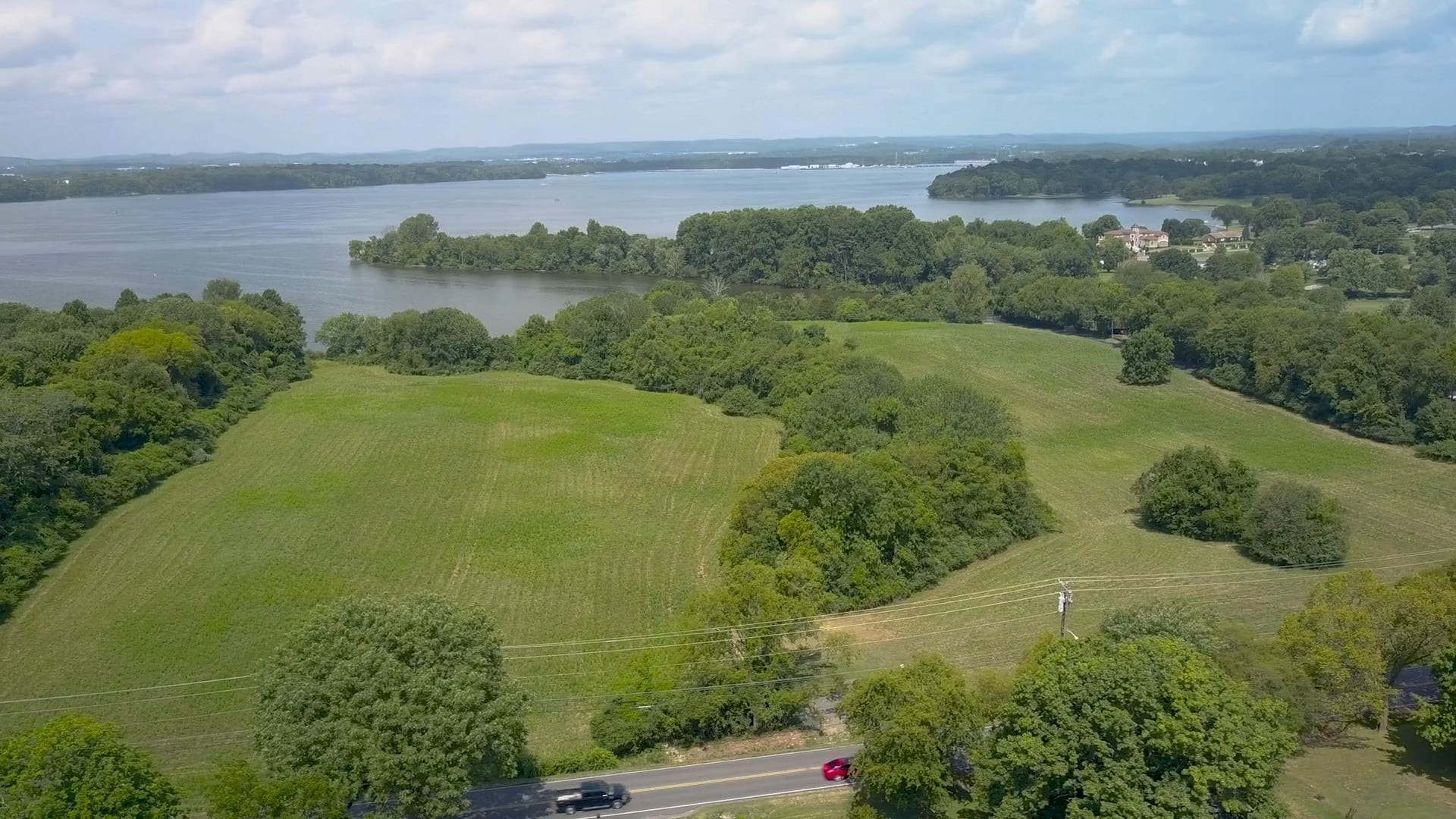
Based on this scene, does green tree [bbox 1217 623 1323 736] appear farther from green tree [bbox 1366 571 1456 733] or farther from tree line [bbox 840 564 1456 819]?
green tree [bbox 1366 571 1456 733]

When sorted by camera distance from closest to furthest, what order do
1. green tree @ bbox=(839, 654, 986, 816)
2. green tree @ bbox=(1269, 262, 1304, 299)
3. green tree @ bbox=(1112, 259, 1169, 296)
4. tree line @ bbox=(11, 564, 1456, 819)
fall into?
1. tree line @ bbox=(11, 564, 1456, 819)
2. green tree @ bbox=(839, 654, 986, 816)
3. green tree @ bbox=(1269, 262, 1304, 299)
4. green tree @ bbox=(1112, 259, 1169, 296)

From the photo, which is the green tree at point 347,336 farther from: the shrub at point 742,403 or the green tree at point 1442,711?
the green tree at point 1442,711

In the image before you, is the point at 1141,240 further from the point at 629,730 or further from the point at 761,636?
the point at 629,730

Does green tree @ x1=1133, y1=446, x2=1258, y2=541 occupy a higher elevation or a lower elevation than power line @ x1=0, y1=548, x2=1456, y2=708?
higher

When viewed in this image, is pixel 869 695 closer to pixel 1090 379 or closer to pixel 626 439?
pixel 626 439

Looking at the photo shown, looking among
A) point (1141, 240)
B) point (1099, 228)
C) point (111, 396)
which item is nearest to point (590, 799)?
point (111, 396)

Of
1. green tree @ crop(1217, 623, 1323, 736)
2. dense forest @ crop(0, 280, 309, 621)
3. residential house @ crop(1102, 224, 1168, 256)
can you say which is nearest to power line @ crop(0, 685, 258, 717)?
dense forest @ crop(0, 280, 309, 621)
